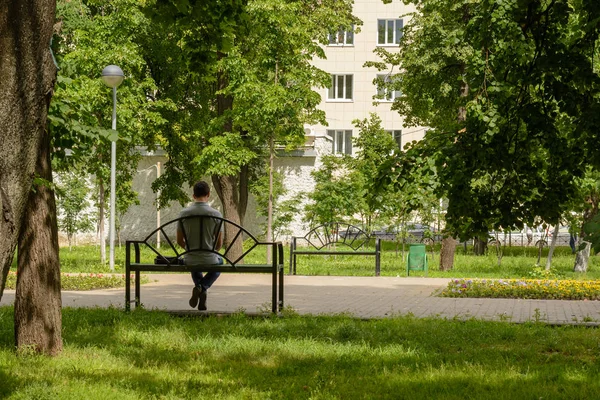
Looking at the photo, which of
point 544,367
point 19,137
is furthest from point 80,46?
point 19,137

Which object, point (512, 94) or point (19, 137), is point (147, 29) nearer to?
point (512, 94)

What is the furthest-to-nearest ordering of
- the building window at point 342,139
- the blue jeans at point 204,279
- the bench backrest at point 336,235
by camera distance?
1. the building window at point 342,139
2. the bench backrest at point 336,235
3. the blue jeans at point 204,279

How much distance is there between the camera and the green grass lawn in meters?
6.46

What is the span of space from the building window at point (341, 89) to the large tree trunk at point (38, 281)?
4664 centimetres

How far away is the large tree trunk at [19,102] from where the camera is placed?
14.3 ft

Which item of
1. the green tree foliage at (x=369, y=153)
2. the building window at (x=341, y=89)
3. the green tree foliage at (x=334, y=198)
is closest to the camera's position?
the green tree foliage at (x=334, y=198)

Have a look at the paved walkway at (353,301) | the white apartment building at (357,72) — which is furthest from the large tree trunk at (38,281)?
the white apartment building at (357,72)

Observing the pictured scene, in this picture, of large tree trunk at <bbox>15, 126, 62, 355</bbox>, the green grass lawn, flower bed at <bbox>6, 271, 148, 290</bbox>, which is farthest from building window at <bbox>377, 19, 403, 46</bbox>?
large tree trunk at <bbox>15, 126, 62, 355</bbox>

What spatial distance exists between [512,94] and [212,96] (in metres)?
20.1

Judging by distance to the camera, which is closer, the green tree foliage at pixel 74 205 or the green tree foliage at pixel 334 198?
the green tree foliage at pixel 334 198

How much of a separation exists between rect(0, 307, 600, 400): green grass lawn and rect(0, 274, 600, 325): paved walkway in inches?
53.1

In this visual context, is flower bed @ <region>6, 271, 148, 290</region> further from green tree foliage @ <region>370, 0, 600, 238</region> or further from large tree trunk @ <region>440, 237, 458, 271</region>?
large tree trunk @ <region>440, 237, 458, 271</region>

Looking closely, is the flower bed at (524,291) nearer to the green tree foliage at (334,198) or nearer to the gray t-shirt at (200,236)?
the gray t-shirt at (200,236)

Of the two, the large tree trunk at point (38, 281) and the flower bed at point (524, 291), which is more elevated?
the large tree trunk at point (38, 281)
